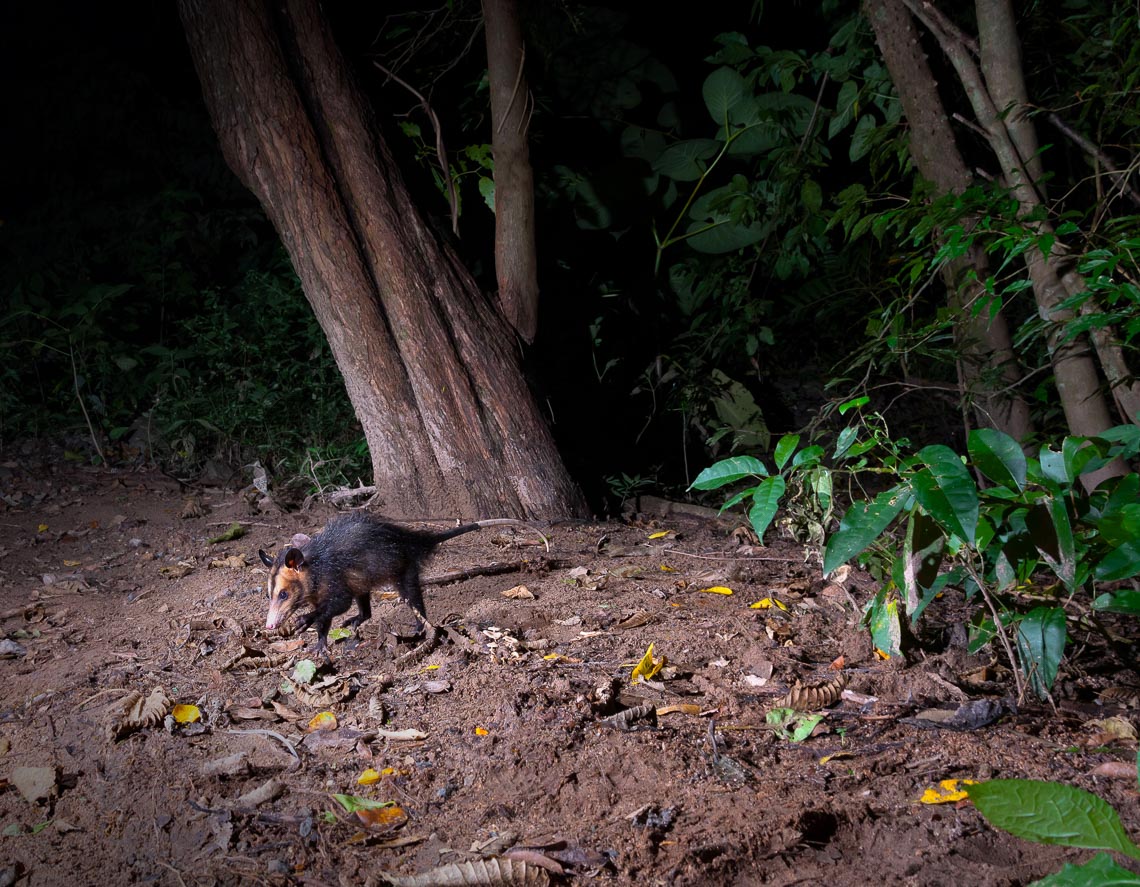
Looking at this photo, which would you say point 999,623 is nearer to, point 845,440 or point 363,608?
point 845,440

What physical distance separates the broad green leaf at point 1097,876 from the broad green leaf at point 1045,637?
1.15 metres

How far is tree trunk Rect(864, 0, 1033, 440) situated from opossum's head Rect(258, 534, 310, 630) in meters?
3.12

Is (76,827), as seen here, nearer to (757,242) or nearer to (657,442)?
(657,442)

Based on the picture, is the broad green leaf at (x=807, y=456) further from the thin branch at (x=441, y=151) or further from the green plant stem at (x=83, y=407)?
the green plant stem at (x=83, y=407)

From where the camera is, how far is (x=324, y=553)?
3.61m

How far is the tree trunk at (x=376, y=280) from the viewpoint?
427cm

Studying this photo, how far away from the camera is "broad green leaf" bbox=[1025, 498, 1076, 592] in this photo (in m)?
2.03

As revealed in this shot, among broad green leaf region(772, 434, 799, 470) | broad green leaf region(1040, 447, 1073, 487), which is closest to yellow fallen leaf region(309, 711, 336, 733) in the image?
broad green leaf region(772, 434, 799, 470)

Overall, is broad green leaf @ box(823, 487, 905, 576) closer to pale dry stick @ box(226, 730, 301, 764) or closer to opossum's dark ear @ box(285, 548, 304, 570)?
pale dry stick @ box(226, 730, 301, 764)

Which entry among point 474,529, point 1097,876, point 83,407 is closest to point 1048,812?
point 1097,876

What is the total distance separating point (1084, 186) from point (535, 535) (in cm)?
415

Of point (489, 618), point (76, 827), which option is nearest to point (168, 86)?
point (489, 618)

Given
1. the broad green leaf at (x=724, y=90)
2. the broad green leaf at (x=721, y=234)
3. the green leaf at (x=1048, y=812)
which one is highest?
the broad green leaf at (x=724, y=90)

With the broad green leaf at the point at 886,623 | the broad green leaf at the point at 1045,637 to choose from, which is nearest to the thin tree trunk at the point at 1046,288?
the broad green leaf at the point at 886,623
